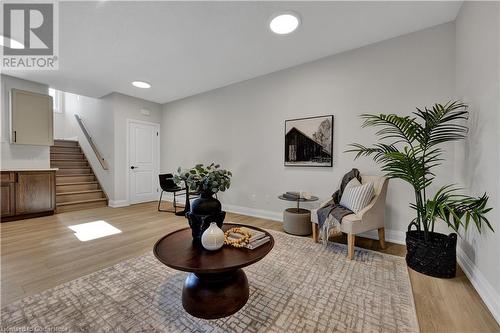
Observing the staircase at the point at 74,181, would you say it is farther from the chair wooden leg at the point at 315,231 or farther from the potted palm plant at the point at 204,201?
the chair wooden leg at the point at 315,231

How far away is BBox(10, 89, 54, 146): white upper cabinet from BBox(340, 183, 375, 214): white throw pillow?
5408 millimetres

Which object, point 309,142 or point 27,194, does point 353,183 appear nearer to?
point 309,142

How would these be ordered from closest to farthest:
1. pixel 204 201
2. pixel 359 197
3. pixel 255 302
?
pixel 255 302 → pixel 204 201 → pixel 359 197

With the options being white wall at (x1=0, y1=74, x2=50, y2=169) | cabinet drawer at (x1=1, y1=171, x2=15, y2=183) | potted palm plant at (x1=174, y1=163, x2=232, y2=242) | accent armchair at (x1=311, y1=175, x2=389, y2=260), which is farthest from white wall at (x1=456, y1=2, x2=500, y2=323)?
white wall at (x1=0, y1=74, x2=50, y2=169)

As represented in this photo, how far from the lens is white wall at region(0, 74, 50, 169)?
371cm

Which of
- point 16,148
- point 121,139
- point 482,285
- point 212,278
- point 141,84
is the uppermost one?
point 141,84

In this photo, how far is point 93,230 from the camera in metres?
3.13

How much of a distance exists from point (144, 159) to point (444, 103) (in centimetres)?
580

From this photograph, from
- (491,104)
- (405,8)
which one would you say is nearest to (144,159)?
(405,8)

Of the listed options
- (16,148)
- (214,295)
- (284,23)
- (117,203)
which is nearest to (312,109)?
(284,23)

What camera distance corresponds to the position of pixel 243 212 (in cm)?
414

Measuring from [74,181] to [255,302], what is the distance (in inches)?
218

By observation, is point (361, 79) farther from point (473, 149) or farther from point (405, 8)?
point (473, 149)

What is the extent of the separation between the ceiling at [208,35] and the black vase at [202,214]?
6.61ft
